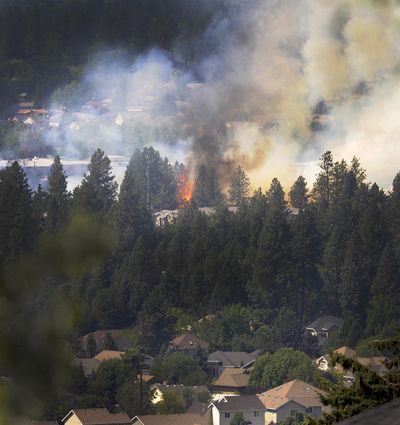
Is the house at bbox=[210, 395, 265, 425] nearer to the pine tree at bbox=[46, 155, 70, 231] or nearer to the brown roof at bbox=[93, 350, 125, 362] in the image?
the brown roof at bbox=[93, 350, 125, 362]

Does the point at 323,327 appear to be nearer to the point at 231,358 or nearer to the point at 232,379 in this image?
the point at 231,358

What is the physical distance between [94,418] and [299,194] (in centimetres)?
2545

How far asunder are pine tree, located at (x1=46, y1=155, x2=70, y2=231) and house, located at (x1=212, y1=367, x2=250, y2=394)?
35.1ft

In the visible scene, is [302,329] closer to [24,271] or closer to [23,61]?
[23,61]

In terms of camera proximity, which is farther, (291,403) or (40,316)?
(291,403)

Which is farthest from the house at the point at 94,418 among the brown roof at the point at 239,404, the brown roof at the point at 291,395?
the brown roof at the point at 291,395

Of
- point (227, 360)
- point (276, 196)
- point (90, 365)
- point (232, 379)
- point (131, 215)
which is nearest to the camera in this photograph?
point (90, 365)

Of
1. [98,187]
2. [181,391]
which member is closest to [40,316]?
[181,391]

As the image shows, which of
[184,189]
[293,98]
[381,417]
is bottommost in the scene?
[381,417]

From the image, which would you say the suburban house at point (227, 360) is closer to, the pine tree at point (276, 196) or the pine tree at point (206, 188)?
the pine tree at point (276, 196)

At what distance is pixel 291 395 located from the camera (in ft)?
180

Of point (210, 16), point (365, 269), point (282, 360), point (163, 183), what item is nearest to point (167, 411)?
point (282, 360)

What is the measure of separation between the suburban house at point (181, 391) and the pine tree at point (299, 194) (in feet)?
58.8

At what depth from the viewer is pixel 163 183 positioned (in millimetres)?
77500
